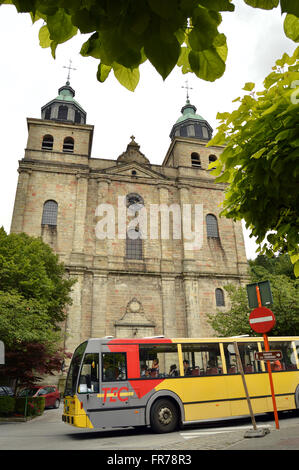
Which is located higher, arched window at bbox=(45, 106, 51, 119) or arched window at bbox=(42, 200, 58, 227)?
arched window at bbox=(45, 106, 51, 119)

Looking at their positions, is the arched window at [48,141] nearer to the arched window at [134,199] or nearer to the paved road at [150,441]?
the arched window at [134,199]

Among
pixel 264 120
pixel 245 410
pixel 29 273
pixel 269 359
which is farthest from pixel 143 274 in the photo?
pixel 264 120

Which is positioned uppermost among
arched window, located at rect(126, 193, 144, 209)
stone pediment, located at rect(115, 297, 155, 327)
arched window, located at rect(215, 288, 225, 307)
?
arched window, located at rect(126, 193, 144, 209)

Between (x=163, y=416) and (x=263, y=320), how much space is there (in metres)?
4.32

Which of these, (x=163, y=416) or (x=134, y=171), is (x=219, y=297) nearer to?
(x=134, y=171)

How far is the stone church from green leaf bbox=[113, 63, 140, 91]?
71.9 feet

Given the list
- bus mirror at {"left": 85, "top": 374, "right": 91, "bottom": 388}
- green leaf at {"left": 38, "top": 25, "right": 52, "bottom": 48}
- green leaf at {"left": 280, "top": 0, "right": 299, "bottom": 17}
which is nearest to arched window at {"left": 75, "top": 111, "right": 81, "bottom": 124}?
bus mirror at {"left": 85, "top": 374, "right": 91, "bottom": 388}

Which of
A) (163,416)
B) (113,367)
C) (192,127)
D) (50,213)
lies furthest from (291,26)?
(192,127)

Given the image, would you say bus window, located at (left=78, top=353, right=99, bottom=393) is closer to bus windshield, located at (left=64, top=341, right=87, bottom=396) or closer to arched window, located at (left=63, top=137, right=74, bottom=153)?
bus windshield, located at (left=64, top=341, right=87, bottom=396)

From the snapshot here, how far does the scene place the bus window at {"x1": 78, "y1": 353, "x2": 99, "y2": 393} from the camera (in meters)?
9.18

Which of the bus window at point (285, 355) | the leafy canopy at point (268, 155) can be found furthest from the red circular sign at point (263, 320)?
the bus window at point (285, 355)

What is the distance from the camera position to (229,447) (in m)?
5.83
